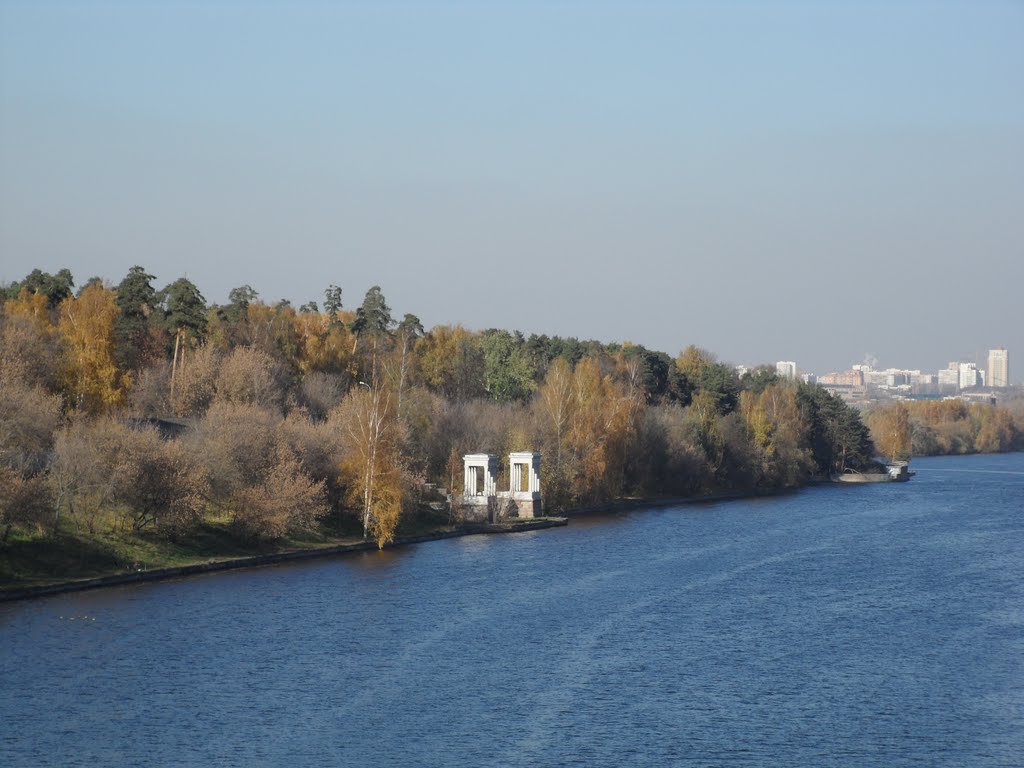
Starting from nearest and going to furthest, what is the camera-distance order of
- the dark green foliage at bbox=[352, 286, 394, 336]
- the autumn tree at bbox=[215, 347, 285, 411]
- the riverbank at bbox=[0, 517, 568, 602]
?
1. the riverbank at bbox=[0, 517, 568, 602]
2. the autumn tree at bbox=[215, 347, 285, 411]
3. the dark green foliage at bbox=[352, 286, 394, 336]

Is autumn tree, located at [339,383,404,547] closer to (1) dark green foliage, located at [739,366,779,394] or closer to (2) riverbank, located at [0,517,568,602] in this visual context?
(2) riverbank, located at [0,517,568,602]

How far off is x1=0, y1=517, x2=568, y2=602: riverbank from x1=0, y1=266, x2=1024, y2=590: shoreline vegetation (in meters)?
0.40

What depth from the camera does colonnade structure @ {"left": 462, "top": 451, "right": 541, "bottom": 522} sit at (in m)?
53.9

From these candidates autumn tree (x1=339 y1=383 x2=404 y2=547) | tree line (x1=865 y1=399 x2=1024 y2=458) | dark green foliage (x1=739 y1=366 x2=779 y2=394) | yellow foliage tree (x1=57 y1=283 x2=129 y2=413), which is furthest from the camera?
tree line (x1=865 y1=399 x2=1024 y2=458)

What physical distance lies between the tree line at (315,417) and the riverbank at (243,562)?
1.06 metres

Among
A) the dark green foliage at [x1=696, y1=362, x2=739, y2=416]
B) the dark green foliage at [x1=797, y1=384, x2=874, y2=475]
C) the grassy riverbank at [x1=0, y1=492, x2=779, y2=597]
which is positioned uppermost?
the dark green foliage at [x1=696, y1=362, x2=739, y2=416]

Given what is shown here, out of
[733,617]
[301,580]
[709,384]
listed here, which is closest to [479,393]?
[709,384]

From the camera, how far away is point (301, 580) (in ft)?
121

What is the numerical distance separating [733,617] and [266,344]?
125 ft

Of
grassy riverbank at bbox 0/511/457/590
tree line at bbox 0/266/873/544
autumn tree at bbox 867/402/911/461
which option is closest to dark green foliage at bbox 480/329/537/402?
tree line at bbox 0/266/873/544

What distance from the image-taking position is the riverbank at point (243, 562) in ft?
105

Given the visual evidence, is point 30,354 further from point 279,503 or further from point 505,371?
point 505,371

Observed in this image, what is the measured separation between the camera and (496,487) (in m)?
58.7

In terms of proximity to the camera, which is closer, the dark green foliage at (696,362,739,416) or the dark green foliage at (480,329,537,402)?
the dark green foliage at (480,329,537,402)
